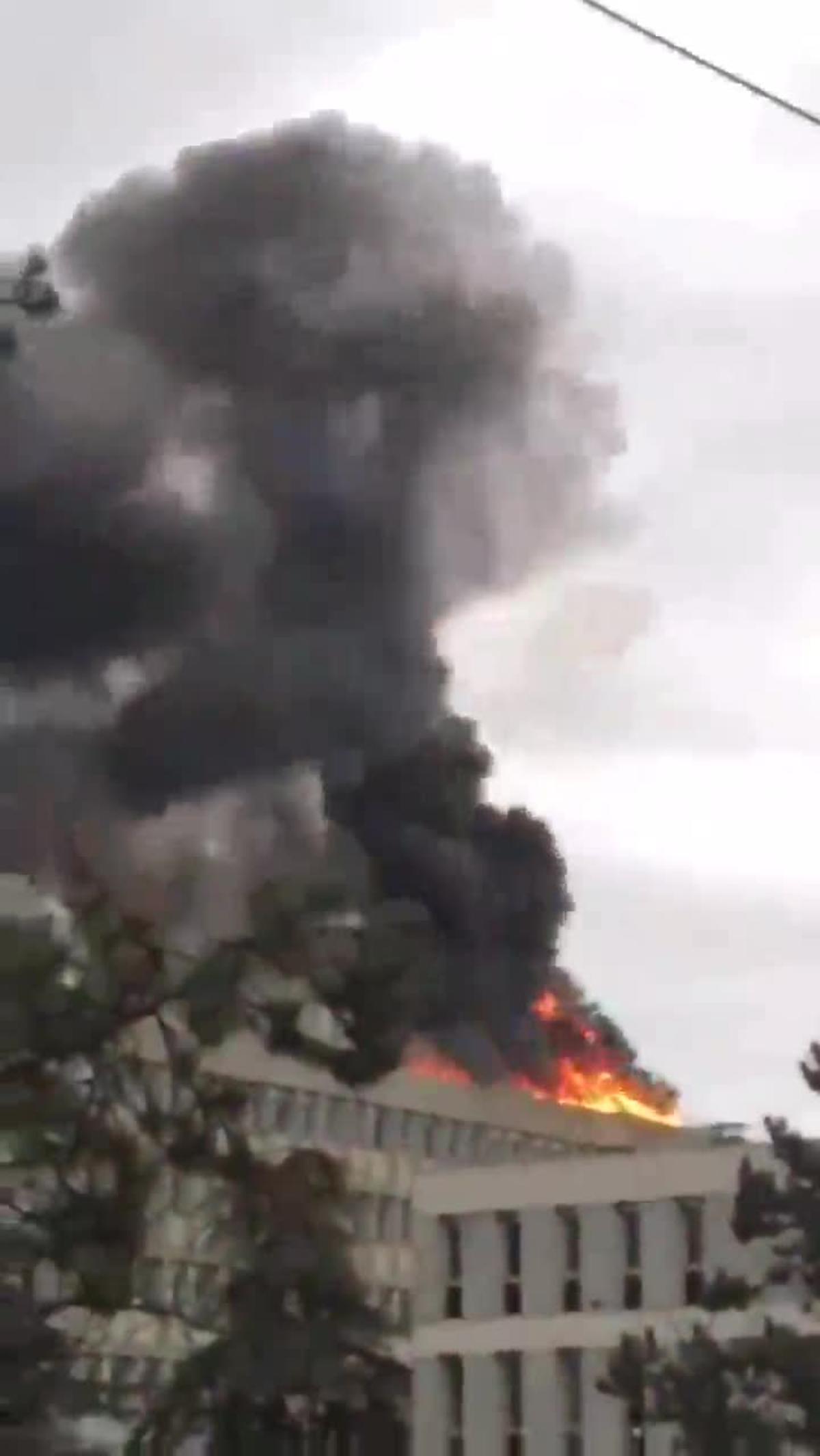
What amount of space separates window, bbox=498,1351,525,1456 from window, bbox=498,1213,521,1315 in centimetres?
86

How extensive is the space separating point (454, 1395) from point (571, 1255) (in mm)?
3281

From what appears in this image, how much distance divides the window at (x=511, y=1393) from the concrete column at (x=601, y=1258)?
70.1 inches

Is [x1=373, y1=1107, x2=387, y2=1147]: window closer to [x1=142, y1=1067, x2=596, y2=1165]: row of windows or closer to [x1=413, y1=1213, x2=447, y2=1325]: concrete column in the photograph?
[x1=142, y1=1067, x2=596, y2=1165]: row of windows

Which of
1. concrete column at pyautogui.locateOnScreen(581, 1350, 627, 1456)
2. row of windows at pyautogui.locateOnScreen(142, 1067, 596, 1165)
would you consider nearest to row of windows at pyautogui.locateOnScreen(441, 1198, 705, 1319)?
concrete column at pyautogui.locateOnScreen(581, 1350, 627, 1456)

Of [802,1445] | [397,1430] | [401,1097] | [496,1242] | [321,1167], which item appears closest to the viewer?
[321,1167]

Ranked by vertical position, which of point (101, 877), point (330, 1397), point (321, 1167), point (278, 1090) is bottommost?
point (330, 1397)

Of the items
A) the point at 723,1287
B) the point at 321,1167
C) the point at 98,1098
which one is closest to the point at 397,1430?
the point at 321,1167

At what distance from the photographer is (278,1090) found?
80625 mm

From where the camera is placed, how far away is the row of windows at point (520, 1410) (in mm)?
48000

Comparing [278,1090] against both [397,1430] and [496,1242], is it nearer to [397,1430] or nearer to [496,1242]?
[496,1242]

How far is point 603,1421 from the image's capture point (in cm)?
4816

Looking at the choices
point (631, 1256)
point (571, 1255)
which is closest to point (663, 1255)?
point (631, 1256)

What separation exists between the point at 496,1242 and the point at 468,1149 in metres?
40.0

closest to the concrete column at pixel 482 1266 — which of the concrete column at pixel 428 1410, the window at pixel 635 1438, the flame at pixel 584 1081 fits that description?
the concrete column at pixel 428 1410
